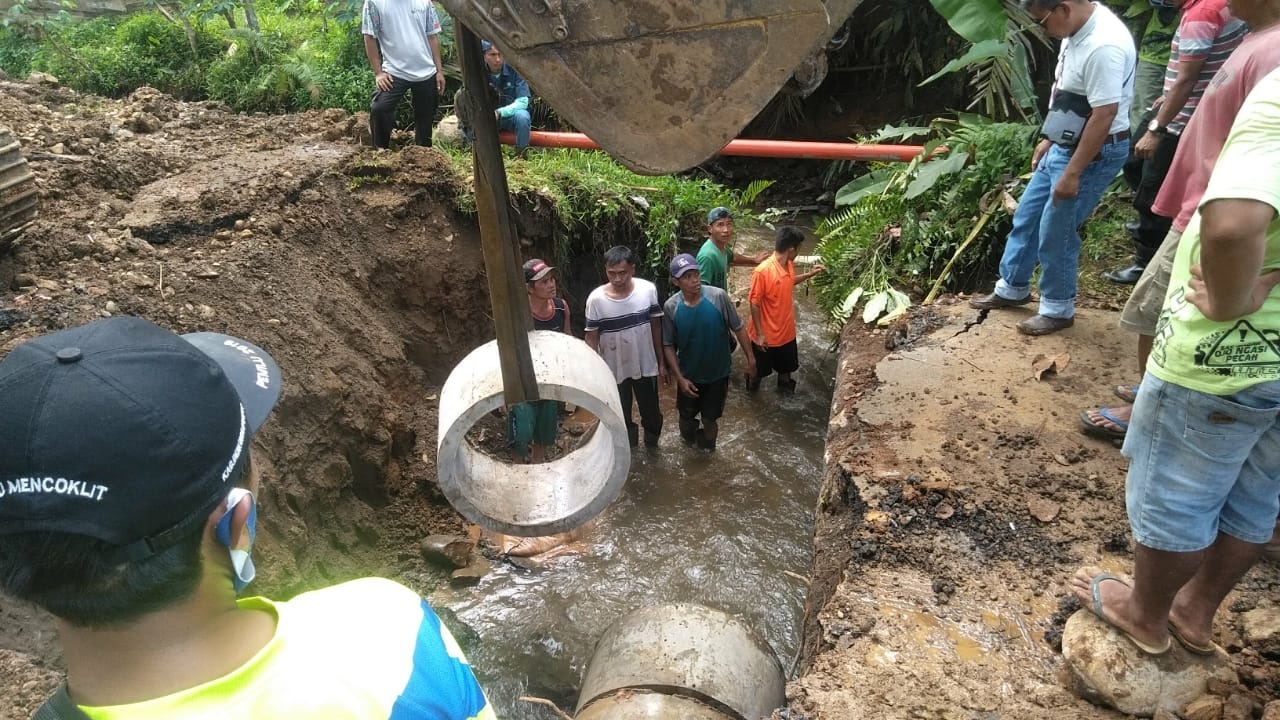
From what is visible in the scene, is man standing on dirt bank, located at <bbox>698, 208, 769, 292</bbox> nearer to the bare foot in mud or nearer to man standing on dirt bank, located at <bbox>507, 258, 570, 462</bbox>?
man standing on dirt bank, located at <bbox>507, 258, 570, 462</bbox>

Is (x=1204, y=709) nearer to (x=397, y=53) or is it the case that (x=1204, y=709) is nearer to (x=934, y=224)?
(x=934, y=224)

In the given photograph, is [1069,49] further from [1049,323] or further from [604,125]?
[604,125]

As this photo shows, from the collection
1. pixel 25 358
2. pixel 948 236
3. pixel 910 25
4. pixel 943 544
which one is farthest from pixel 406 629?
pixel 910 25

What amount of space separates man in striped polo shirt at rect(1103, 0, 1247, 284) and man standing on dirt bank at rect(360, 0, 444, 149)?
5.19 m


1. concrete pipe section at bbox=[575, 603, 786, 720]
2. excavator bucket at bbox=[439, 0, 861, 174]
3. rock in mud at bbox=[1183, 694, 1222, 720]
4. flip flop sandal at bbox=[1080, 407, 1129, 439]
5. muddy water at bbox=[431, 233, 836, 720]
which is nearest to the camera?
excavator bucket at bbox=[439, 0, 861, 174]

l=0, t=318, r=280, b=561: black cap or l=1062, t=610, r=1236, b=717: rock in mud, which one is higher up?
l=0, t=318, r=280, b=561: black cap

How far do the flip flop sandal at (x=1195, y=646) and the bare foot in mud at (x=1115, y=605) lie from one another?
1.4 inches

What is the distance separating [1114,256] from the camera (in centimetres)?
519

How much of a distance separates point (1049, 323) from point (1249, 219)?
280 centimetres

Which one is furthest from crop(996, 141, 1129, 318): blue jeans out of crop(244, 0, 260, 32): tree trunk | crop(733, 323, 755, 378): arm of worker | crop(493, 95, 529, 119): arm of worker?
crop(244, 0, 260, 32): tree trunk

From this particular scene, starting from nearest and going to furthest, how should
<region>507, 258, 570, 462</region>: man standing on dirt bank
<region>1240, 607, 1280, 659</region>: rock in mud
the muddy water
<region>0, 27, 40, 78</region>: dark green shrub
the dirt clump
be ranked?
<region>1240, 607, 1280, 659</region>: rock in mud, the dirt clump, the muddy water, <region>507, 258, 570, 462</region>: man standing on dirt bank, <region>0, 27, 40, 78</region>: dark green shrub

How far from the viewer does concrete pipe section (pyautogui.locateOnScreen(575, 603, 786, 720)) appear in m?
2.91

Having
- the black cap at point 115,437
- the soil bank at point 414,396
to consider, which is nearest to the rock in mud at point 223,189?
the soil bank at point 414,396

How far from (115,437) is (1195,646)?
8.95ft
